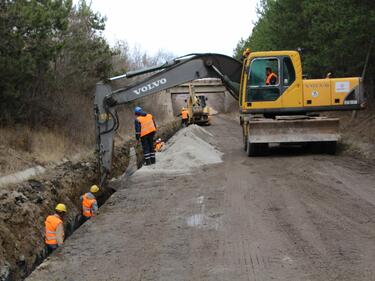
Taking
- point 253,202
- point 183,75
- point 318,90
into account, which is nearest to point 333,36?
point 318,90

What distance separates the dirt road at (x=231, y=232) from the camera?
5.07 metres

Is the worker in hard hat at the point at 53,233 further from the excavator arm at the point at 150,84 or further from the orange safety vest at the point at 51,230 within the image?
the excavator arm at the point at 150,84

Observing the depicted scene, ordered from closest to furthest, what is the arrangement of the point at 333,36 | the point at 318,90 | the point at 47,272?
1. the point at 47,272
2. the point at 318,90
3. the point at 333,36

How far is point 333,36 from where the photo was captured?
1938 centimetres

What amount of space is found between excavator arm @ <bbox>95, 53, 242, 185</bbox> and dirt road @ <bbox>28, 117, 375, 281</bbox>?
2237mm

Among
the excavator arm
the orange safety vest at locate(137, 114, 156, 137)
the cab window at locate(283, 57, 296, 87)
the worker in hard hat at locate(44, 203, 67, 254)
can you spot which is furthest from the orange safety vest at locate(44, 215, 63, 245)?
the cab window at locate(283, 57, 296, 87)

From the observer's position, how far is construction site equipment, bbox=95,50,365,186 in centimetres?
1254

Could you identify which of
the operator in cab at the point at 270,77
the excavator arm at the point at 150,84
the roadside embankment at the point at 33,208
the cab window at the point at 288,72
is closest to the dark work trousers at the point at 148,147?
the excavator arm at the point at 150,84

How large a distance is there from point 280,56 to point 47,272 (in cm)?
952

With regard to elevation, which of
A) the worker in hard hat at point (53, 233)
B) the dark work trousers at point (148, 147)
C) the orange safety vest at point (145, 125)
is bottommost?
the worker in hard hat at point (53, 233)

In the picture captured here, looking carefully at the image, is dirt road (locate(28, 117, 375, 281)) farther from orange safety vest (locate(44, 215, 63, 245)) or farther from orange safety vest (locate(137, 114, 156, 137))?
orange safety vest (locate(137, 114, 156, 137))

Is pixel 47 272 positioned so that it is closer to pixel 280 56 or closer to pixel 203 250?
pixel 203 250

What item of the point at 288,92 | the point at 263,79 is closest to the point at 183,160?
the point at 263,79

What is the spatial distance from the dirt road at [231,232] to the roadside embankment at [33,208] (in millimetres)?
1812
